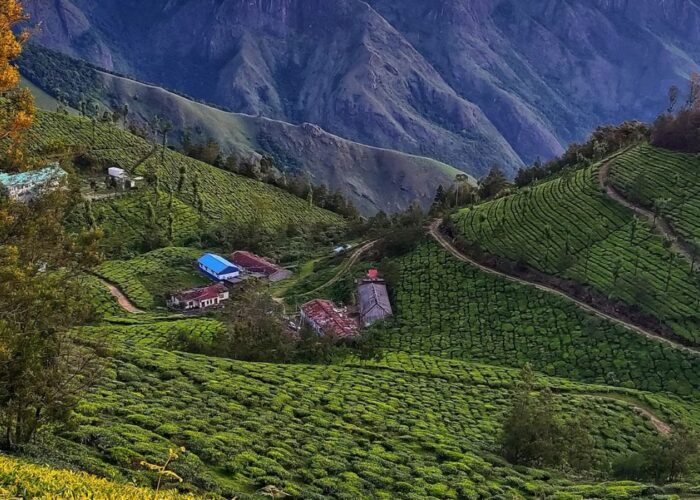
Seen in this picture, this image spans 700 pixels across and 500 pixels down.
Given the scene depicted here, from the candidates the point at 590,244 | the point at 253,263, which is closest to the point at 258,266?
the point at 253,263

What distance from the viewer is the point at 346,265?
Answer: 3056 inches

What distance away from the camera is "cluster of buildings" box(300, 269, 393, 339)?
59.0 metres

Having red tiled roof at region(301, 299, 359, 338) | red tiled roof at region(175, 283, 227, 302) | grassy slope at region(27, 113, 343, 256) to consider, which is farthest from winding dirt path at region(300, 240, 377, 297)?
grassy slope at region(27, 113, 343, 256)

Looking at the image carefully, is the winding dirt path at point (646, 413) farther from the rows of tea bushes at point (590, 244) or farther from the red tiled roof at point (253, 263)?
the red tiled roof at point (253, 263)

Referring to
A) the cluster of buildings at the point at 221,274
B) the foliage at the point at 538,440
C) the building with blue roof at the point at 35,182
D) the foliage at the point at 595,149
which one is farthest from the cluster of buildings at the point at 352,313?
A: the foliage at the point at 595,149

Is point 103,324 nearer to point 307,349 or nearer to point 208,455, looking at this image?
point 307,349

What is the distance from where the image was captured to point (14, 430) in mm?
19297

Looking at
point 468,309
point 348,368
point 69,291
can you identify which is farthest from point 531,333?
point 69,291

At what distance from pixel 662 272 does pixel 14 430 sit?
5465 centimetres

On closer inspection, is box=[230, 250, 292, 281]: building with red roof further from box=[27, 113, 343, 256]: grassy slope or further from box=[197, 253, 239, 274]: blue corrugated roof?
box=[27, 113, 343, 256]: grassy slope

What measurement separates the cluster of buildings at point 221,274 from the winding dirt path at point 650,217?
4085cm

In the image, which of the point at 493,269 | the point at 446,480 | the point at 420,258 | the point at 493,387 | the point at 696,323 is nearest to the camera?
the point at 446,480

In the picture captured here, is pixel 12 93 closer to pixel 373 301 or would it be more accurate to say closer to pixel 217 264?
pixel 373 301

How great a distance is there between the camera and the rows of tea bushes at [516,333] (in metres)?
49.2
